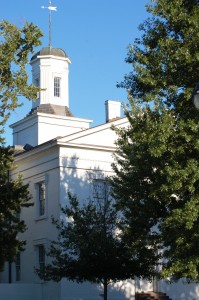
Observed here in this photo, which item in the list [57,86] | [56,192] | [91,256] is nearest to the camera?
[91,256]

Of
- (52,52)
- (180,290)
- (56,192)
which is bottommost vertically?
(180,290)

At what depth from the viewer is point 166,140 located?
19375 mm

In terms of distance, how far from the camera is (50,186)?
3562cm

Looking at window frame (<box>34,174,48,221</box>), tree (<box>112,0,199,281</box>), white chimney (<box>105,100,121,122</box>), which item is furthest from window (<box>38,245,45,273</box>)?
tree (<box>112,0,199,281</box>)

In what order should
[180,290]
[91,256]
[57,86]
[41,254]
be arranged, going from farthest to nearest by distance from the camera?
[57,86] < [180,290] < [41,254] < [91,256]

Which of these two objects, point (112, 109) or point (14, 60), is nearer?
point (14, 60)

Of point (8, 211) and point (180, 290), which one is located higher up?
point (8, 211)

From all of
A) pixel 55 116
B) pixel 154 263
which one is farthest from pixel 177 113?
pixel 55 116

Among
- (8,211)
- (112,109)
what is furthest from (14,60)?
(112,109)

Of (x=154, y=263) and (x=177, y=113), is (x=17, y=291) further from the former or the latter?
(x=177, y=113)

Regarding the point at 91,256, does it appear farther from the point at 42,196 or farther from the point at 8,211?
the point at 42,196

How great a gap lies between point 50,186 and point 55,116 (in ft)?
39.2

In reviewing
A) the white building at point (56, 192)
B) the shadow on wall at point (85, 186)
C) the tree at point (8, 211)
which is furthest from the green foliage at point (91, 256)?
the shadow on wall at point (85, 186)

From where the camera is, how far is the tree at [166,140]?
19094 millimetres
